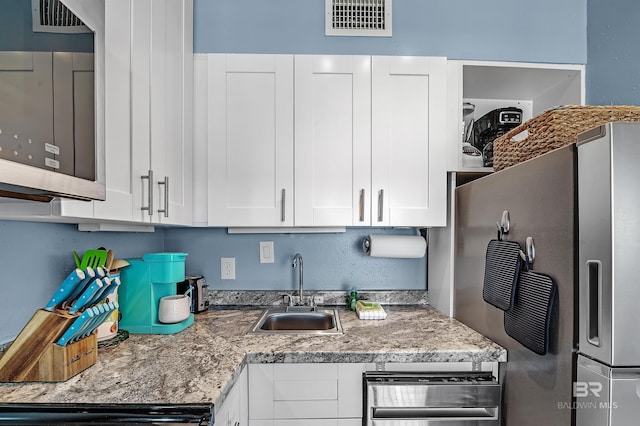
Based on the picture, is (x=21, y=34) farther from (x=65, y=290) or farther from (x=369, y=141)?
(x=369, y=141)

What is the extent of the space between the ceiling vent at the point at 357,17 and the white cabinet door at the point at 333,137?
0.73 ft

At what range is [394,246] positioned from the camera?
6.49ft

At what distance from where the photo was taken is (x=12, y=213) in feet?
3.18

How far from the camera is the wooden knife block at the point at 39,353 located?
3.46ft

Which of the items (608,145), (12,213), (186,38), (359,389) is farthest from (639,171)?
(186,38)

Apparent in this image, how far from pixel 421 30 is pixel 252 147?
1.04 meters

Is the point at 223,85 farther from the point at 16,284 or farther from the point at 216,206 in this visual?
the point at 16,284

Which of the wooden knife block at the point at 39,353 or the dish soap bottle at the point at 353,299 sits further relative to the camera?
the dish soap bottle at the point at 353,299

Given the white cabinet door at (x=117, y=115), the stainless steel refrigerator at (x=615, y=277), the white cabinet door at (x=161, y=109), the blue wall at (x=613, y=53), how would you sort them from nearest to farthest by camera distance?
the stainless steel refrigerator at (x=615, y=277)
the white cabinet door at (x=117, y=115)
the white cabinet door at (x=161, y=109)
the blue wall at (x=613, y=53)

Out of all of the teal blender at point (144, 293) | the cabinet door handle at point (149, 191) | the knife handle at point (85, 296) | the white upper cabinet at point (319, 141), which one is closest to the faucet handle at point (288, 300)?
the white upper cabinet at point (319, 141)

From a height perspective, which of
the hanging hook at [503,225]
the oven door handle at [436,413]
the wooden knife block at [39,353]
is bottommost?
the oven door handle at [436,413]

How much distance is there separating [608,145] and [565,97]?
4.23 ft

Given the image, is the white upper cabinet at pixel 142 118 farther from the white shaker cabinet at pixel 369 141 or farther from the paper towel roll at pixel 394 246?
the paper towel roll at pixel 394 246

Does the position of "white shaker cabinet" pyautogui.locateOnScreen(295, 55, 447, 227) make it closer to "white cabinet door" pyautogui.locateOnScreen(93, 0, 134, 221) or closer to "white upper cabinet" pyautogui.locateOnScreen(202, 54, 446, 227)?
"white upper cabinet" pyautogui.locateOnScreen(202, 54, 446, 227)
